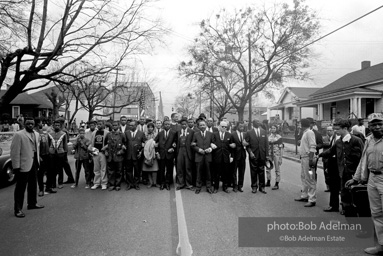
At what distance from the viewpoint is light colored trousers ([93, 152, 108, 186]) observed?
26.7 ft

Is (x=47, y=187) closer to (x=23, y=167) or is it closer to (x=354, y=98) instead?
(x=23, y=167)

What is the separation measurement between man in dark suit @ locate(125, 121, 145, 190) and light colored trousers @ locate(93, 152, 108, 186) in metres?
0.63

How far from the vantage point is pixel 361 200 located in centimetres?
457

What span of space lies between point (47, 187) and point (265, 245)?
605cm

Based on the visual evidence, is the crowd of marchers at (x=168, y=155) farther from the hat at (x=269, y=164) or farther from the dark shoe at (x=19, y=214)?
the dark shoe at (x=19, y=214)

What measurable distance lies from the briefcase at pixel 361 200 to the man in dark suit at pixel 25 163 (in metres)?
5.97

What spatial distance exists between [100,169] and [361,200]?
21.0ft

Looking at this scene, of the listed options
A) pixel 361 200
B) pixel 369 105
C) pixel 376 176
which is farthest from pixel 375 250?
pixel 369 105

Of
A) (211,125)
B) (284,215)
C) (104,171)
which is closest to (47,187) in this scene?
(104,171)

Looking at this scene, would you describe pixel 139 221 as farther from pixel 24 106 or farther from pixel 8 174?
pixel 24 106

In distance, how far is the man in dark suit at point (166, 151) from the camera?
811cm

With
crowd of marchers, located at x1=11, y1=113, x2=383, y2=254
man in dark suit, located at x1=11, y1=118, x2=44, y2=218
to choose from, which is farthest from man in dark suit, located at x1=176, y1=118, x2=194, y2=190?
man in dark suit, located at x1=11, y1=118, x2=44, y2=218

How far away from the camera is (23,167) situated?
228 inches

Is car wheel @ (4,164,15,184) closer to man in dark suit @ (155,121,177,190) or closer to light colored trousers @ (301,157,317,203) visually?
man in dark suit @ (155,121,177,190)
